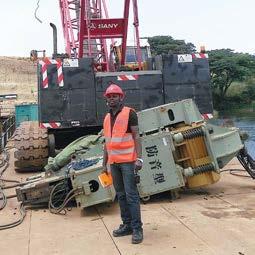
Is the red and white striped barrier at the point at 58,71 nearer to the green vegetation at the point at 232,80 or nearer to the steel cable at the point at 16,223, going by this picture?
the steel cable at the point at 16,223

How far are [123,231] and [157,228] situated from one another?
0.47 meters

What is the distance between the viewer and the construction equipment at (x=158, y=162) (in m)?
7.03

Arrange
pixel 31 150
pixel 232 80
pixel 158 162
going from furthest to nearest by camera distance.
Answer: pixel 232 80, pixel 31 150, pixel 158 162

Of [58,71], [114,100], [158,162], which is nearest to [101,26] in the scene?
[58,71]

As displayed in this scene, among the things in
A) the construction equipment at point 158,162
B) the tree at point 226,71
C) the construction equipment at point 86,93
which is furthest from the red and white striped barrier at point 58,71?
the tree at point 226,71

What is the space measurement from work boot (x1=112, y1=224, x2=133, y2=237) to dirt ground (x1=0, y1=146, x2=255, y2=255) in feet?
0.22

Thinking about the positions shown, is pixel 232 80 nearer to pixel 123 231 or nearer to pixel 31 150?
pixel 31 150

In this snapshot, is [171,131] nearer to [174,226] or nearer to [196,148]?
[196,148]

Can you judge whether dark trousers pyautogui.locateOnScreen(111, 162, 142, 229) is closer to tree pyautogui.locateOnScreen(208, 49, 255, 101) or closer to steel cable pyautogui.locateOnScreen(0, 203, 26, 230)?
steel cable pyautogui.locateOnScreen(0, 203, 26, 230)

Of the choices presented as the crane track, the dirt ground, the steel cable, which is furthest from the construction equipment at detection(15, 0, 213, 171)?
the steel cable

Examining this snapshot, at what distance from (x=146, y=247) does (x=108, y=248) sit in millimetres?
376

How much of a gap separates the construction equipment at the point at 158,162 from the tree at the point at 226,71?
46.2m

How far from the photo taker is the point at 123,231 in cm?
591

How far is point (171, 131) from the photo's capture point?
7.69 metres
